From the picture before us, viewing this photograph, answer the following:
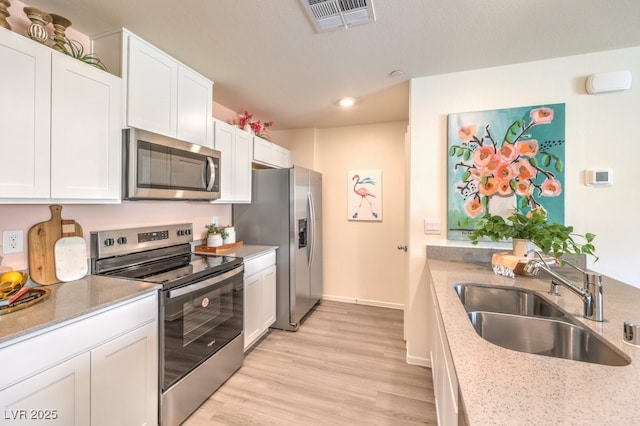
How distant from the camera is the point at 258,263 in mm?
2637

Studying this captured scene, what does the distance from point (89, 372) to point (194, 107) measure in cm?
184

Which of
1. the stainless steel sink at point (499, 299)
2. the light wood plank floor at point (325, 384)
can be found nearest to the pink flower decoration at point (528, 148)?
the stainless steel sink at point (499, 299)

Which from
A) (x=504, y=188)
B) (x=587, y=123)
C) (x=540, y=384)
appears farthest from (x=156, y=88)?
(x=587, y=123)

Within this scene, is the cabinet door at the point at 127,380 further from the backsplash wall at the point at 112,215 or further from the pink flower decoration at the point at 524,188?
the pink flower decoration at the point at 524,188

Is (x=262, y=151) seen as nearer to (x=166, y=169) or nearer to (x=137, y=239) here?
(x=166, y=169)

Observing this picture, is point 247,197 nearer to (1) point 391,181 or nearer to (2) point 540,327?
(1) point 391,181

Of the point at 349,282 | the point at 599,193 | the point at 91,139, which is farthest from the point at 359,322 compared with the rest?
the point at 91,139

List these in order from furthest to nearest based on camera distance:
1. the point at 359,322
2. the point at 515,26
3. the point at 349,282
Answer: the point at 349,282 < the point at 359,322 < the point at 515,26

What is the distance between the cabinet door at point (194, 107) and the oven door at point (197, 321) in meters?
1.13

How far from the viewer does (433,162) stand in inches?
91.9

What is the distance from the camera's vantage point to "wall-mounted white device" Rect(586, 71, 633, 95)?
6.24 feet

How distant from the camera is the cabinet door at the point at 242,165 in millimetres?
2746

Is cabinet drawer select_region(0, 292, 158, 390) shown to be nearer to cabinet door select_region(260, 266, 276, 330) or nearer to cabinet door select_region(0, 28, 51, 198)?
cabinet door select_region(0, 28, 51, 198)

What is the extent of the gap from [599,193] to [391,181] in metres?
2.02
